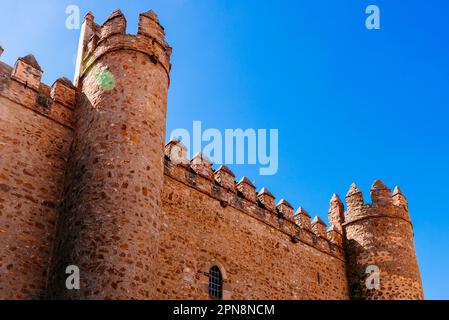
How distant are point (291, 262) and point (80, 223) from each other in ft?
25.2

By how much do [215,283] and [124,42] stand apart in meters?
6.43

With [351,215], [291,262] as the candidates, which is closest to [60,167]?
[291,262]

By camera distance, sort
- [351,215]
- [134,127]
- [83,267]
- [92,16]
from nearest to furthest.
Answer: [83,267] → [134,127] → [92,16] → [351,215]

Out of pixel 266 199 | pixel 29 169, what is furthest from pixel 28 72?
pixel 266 199

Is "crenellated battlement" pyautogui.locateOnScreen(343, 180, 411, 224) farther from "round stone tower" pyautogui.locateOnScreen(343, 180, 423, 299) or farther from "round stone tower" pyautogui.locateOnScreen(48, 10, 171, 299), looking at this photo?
"round stone tower" pyautogui.locateOnScreen(48, 10, 171, 299)

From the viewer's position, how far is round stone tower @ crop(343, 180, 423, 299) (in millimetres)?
17656

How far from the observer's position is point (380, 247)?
1822 centimetres

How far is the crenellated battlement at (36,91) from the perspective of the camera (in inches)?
458

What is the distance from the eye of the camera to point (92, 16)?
15.2 metres

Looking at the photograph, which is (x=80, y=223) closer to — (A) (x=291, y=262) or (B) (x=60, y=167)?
(B) (x=60, y=167)

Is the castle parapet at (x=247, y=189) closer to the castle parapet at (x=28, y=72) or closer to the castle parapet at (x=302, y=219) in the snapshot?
the castle parapet at (x=302, y=219)

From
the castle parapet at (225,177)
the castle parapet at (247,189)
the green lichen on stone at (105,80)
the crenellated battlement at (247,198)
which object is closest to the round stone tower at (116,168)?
the green lichen on stone at (105,80)

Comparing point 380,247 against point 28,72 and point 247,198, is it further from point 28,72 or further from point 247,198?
point 28,72

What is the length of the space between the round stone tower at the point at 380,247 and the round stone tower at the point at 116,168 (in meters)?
9.53
